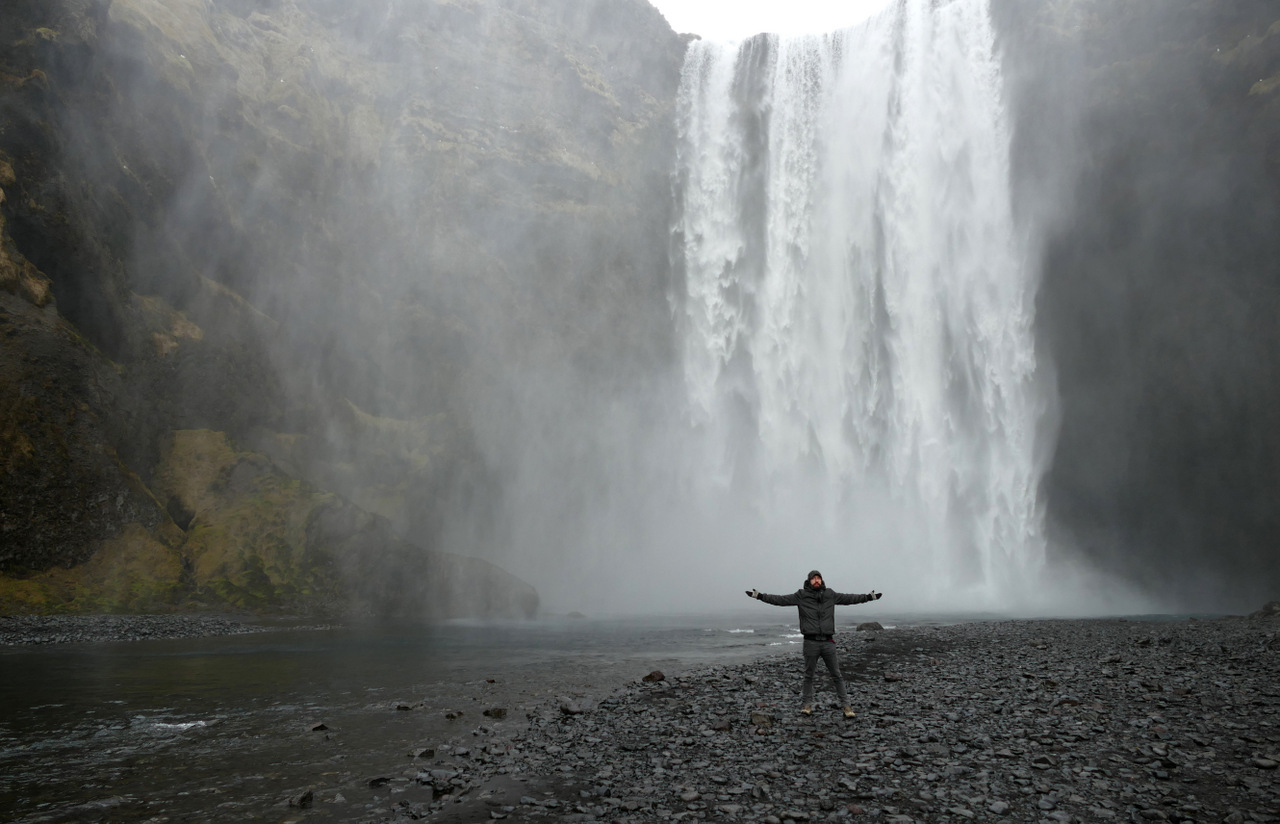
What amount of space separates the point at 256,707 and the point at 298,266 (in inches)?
1491

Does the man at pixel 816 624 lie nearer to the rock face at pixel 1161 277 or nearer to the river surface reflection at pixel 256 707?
the river surface reflection at pixel 256 707

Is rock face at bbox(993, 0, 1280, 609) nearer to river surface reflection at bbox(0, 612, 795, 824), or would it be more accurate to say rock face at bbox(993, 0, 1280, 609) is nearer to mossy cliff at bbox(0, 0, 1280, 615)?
mossy cliff at bbox(0, 0, 1280, 615)

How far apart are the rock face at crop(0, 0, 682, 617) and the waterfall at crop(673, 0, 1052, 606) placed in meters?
6.50

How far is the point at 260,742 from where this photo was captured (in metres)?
10.5

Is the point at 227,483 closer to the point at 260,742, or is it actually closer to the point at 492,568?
the point at 492,568

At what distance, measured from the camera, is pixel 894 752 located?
877 cm

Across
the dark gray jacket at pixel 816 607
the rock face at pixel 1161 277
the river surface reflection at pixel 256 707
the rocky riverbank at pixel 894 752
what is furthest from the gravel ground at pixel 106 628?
the rock face at pixel 1161 277

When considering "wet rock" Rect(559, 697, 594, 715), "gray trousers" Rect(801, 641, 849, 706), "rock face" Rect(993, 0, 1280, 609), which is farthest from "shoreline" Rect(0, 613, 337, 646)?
"rock face" Rect(993, 0, 1280, 609)

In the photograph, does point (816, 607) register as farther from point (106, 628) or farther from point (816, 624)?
point (106, 628)

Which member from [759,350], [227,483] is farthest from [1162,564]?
[227,483]

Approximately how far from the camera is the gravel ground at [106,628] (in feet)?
73.5

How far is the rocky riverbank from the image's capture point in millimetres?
7117

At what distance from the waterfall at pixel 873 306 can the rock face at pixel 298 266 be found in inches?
256

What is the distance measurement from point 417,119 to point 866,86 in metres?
32.3
